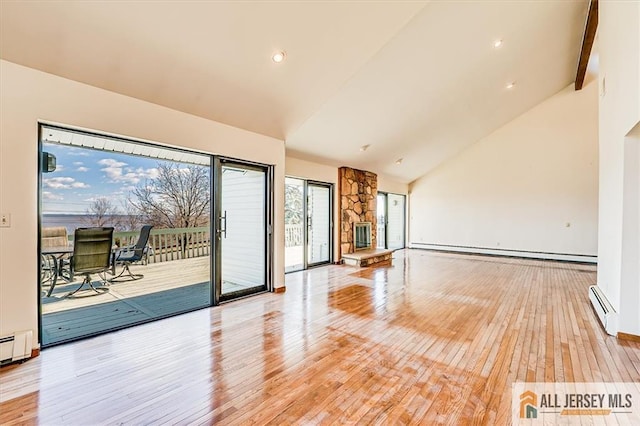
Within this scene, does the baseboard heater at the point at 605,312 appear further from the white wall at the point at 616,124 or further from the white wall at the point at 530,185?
the white wall at the point at 530,185

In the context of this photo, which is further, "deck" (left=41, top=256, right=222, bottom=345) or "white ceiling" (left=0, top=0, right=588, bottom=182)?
"deck" (left=41, top=256, right=222, bottom=345)

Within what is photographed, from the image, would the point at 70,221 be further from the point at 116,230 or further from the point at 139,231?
the point at 139,231

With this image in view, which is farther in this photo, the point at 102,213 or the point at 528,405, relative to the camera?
the point at 102,213

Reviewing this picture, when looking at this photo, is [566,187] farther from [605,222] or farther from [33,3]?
[33,3]

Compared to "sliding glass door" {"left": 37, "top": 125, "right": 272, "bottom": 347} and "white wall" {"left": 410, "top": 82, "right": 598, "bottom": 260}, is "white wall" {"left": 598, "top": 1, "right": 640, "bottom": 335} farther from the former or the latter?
"sliding glass door" {"left": 37, "top": 125, "right": 272, "bottom": 347}

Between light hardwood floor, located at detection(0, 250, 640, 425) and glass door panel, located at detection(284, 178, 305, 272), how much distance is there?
89.3 inches

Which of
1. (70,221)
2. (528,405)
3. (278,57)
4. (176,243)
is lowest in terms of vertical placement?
(528,405)

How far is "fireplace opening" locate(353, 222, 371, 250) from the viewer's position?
290 inches

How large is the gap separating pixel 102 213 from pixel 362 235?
566cm

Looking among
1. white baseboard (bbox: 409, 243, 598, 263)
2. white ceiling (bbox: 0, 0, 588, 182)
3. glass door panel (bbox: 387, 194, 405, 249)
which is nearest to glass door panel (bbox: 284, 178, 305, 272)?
white ceiling (bbox: 0, 0, 588, 182)

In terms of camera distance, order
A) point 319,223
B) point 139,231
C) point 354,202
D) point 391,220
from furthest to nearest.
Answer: point 391,220 → point 354,202 → point 319,223 → point 139,231

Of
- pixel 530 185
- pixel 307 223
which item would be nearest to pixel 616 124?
pixel 307 223

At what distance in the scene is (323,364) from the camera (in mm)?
2342

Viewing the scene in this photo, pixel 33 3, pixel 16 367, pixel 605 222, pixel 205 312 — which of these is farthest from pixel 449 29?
pixel 16 367
